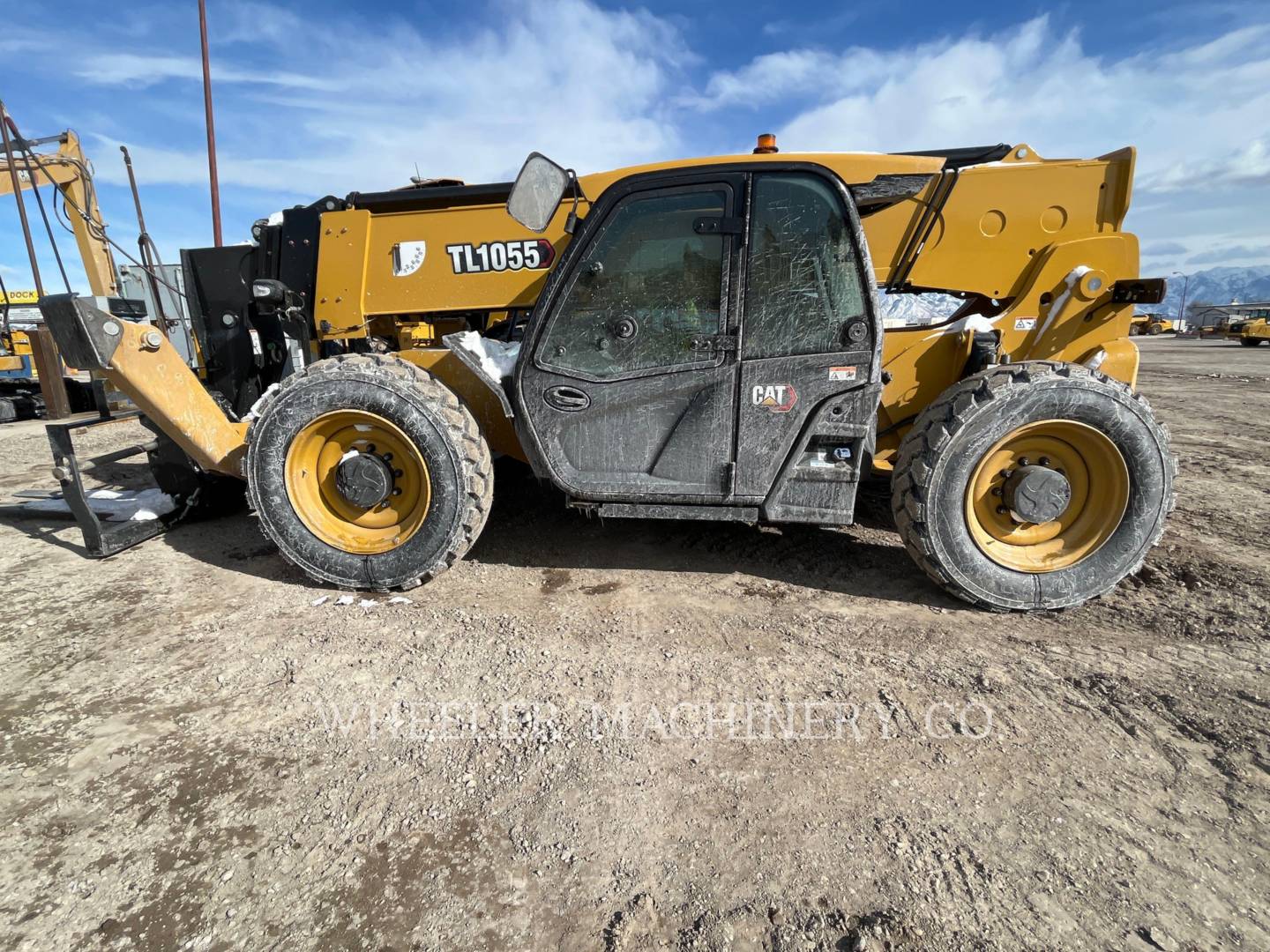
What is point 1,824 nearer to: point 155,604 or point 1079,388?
point 155,604

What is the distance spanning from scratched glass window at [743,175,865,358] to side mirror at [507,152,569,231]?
3.15 ft

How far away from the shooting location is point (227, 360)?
15.1 feet

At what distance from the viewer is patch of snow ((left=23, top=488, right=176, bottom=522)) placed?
14.6 feet

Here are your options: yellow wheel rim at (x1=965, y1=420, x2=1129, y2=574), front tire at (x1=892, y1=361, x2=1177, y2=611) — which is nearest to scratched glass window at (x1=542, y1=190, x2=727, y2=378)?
front tire at (x1=892, y1=361, x2=1177, y2=611)

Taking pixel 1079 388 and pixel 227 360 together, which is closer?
pixel 1079 388

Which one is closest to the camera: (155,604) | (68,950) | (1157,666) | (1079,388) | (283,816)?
(68,950)

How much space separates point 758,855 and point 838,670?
1014 millimetres

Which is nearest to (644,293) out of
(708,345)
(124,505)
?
(708,345)

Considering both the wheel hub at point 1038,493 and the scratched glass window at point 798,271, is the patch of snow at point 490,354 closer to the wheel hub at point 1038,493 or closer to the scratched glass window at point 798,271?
the scratched glass window at point 798,271

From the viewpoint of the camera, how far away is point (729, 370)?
307cm

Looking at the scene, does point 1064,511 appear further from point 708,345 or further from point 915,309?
point 708,345

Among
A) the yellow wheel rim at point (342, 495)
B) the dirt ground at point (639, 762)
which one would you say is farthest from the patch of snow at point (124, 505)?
the yellow wheel rim at point (342, 495)

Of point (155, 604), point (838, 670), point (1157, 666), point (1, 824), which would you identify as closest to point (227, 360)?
point (155, 604)

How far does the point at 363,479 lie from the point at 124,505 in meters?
2.50
